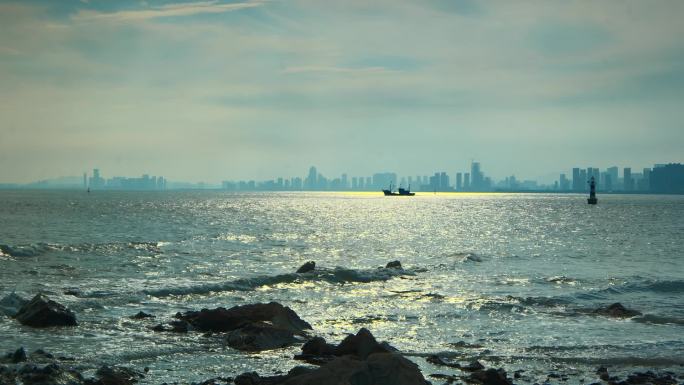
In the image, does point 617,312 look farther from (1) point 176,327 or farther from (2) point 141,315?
(2) point 141,315

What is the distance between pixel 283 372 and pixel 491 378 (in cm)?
580

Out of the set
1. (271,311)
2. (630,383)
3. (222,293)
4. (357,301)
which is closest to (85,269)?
(222,293)

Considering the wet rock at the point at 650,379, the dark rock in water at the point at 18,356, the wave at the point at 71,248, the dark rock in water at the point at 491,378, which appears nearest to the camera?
the dark rock in water at the point at 491,378

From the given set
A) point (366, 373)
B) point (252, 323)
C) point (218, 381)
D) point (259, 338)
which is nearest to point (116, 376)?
point (218, 381)

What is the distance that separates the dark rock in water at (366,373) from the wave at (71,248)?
4263cm

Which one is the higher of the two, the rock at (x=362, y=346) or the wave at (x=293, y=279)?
the rock at (x=362, y=346)

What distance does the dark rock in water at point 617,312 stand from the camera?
30.1 meters

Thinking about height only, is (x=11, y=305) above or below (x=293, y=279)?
above

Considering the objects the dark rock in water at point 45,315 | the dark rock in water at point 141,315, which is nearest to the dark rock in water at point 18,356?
the dark rock in water at point 45,315

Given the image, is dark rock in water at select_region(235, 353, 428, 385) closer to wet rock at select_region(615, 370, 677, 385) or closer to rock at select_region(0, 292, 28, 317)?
wet rock at select_region(615, 370, 677, 385)

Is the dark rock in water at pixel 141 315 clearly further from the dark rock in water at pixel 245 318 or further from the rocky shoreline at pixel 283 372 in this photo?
the dark rock in water at pixel 245 318

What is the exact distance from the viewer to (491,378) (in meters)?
17.6

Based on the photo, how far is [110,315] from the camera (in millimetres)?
27750

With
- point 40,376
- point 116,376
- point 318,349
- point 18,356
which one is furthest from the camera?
point 318,349
